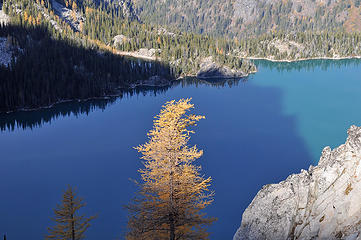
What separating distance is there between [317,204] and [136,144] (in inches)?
2671

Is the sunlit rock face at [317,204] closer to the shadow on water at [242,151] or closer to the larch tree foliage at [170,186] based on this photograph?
the larch tree foliage at [170,186]

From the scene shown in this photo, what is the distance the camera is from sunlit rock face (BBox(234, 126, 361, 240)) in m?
23.6

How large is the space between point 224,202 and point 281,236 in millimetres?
35962

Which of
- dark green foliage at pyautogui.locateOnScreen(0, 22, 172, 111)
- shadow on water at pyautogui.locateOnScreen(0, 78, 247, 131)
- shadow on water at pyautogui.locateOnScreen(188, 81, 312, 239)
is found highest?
dark green foliage at pyautogui.locateOnScreen(0, 22, 172, 111)

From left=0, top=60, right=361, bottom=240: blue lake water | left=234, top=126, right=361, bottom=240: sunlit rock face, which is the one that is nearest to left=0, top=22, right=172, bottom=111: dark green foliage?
left=0, top=60, right=361, bottom=240: blue lake water

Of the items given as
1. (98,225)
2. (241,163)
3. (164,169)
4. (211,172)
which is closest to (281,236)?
(164,169)

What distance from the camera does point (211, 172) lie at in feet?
243

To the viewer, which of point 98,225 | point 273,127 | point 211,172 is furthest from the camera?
point 273,127

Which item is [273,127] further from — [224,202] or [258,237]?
[258,237]

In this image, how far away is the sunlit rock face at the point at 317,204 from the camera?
77.5 ft

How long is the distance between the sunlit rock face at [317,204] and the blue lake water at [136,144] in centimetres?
2488

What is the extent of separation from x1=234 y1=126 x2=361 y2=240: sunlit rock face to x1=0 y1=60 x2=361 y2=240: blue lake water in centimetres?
A: 2488

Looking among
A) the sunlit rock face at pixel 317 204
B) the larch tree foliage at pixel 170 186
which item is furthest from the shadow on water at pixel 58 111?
the sunlit rock face at pixel 317 204

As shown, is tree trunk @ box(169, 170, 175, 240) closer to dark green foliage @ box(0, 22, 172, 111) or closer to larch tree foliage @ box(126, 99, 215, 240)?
larch tree foliage @ box(126, 99, 215, 240)
